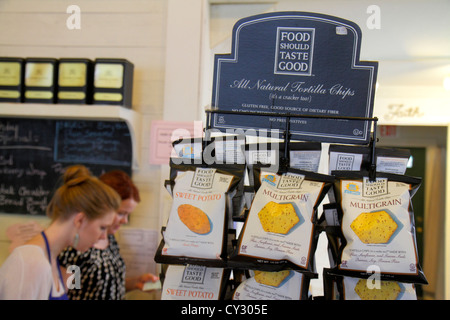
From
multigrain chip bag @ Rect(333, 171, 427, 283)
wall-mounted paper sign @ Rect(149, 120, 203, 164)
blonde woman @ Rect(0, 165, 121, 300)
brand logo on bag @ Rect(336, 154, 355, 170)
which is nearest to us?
multigrain chip bag @ Rect(333, 171, 427, 283)

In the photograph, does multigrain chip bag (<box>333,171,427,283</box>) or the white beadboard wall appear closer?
multigrain chip bag (<box>333,171,427,283</box>)

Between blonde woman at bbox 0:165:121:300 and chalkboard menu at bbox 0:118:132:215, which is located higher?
chalkboard menu at bbox 0:118:132:215

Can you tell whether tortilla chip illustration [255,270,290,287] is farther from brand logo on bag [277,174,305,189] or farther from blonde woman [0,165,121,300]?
blonde woman [0,165,121,300]

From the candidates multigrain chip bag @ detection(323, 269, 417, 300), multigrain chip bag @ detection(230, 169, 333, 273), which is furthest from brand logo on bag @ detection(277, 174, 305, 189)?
multigrain chip bag @ detection(323, 269, 417, 300)

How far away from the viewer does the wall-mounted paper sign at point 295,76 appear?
1.02 metres

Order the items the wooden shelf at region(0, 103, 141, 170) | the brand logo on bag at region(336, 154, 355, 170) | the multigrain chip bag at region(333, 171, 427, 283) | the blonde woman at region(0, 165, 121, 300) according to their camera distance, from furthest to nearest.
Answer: the wooden shelf at region(0, 103, 141, 170), the blonde woman at region(0, 165, 121, 300), the brand logo on bag at region(336, 154, 355, 170), the multigrain chip bag at region(333, 171, 427, 283)

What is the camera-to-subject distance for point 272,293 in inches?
34.8

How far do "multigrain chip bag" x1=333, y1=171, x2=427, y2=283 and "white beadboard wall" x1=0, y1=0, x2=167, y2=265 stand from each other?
1.19 meters

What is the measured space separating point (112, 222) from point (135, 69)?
760 millimetres

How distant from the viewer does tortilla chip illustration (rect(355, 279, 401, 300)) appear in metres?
0.86

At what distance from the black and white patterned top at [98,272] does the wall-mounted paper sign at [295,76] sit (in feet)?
3.63

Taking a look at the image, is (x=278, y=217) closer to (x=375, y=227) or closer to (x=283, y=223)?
(x=283, y=223)
